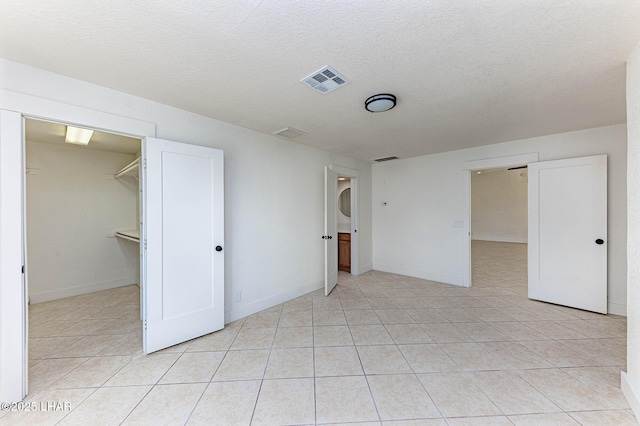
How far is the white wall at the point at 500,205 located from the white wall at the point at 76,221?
1134 centimetres

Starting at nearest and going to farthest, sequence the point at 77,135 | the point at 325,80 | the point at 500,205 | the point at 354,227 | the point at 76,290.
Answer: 1. the point at 325,80
2. the point at 77,135
3. the point at 76,290
4. the point at 354,227
5. the point at 500,205

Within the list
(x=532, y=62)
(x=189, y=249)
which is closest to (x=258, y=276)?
(x=189, y=249)

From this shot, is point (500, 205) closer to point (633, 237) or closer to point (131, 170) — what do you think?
point (633, 237)

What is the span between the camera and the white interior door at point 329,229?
3920 mm

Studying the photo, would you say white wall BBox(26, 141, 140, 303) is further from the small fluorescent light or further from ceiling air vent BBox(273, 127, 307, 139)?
ceiling air vent BBox(273, 127, 307, 139)

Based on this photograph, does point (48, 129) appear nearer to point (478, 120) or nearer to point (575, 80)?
point (478, 120)

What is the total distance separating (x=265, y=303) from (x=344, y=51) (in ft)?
10.2

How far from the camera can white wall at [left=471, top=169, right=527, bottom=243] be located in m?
9.07

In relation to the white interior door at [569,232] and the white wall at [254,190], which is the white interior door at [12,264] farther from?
the white interior door at [569,232]

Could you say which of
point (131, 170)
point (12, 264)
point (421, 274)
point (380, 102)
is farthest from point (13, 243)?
point (421, 274)

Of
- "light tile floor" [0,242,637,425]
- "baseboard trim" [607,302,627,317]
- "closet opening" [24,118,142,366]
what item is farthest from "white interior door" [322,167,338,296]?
"baseboard trim" [607,302,627,317]

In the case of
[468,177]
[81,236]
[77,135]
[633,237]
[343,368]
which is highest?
[77,135]

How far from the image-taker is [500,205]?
30.9 feet

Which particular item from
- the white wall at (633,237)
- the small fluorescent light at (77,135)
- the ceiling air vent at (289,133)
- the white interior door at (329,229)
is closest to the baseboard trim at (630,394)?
the white wall at (633,237)
